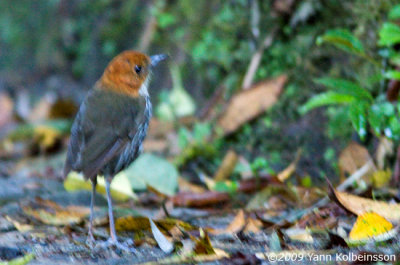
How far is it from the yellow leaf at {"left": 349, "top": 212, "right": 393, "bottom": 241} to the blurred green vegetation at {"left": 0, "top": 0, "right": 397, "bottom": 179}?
3.60 ft

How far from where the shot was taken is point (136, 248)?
2385mm

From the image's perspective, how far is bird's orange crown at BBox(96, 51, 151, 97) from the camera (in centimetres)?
316

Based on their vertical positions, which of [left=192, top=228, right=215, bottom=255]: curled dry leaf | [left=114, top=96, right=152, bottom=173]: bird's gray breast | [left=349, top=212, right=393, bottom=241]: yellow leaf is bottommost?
[left=349, top=212, right=393, bottom=241]: yellow leaf

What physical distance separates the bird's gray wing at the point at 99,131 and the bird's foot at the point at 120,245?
43 centimetres

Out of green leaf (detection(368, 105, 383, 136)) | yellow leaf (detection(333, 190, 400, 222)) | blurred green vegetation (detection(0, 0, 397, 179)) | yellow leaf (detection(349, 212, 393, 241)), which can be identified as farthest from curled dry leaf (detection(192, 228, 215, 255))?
blurred green vegetation (detection(0, 0, 397, 179))

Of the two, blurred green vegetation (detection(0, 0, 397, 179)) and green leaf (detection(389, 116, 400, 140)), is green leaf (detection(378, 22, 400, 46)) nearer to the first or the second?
blurred green vegetation (detection(0, 0, 397, 179))

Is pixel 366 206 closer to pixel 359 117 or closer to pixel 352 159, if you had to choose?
pixel 359 117

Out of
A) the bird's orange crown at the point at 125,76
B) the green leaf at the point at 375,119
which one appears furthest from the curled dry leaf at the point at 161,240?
the green leaf at the point at 375,119

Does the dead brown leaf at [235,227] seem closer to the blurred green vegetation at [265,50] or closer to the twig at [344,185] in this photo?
the twig at [344,185]

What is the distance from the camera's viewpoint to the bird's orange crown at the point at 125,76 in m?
3.16

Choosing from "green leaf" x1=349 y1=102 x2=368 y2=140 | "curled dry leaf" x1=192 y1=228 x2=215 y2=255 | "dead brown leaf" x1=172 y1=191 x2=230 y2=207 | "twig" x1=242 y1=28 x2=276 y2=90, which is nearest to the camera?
"curled dry leaf" x1=192 y1=228 x2=215 y2=255

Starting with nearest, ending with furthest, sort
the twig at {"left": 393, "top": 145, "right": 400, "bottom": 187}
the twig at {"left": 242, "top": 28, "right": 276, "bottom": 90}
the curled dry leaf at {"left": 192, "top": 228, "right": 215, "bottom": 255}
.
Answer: the curled dry leaf at {"left": 192, "top": 228, "right": 215, "bottom": 255} < the twig at {"left": 393, "top": 145, "right": 400, "bottom": 187} < the twig at {"left": 242, "top": 28, "right": 276, "bottom": 90}

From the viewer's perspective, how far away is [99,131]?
2879mm

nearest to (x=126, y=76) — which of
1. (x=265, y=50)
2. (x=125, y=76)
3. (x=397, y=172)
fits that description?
(x=125, y=76)
